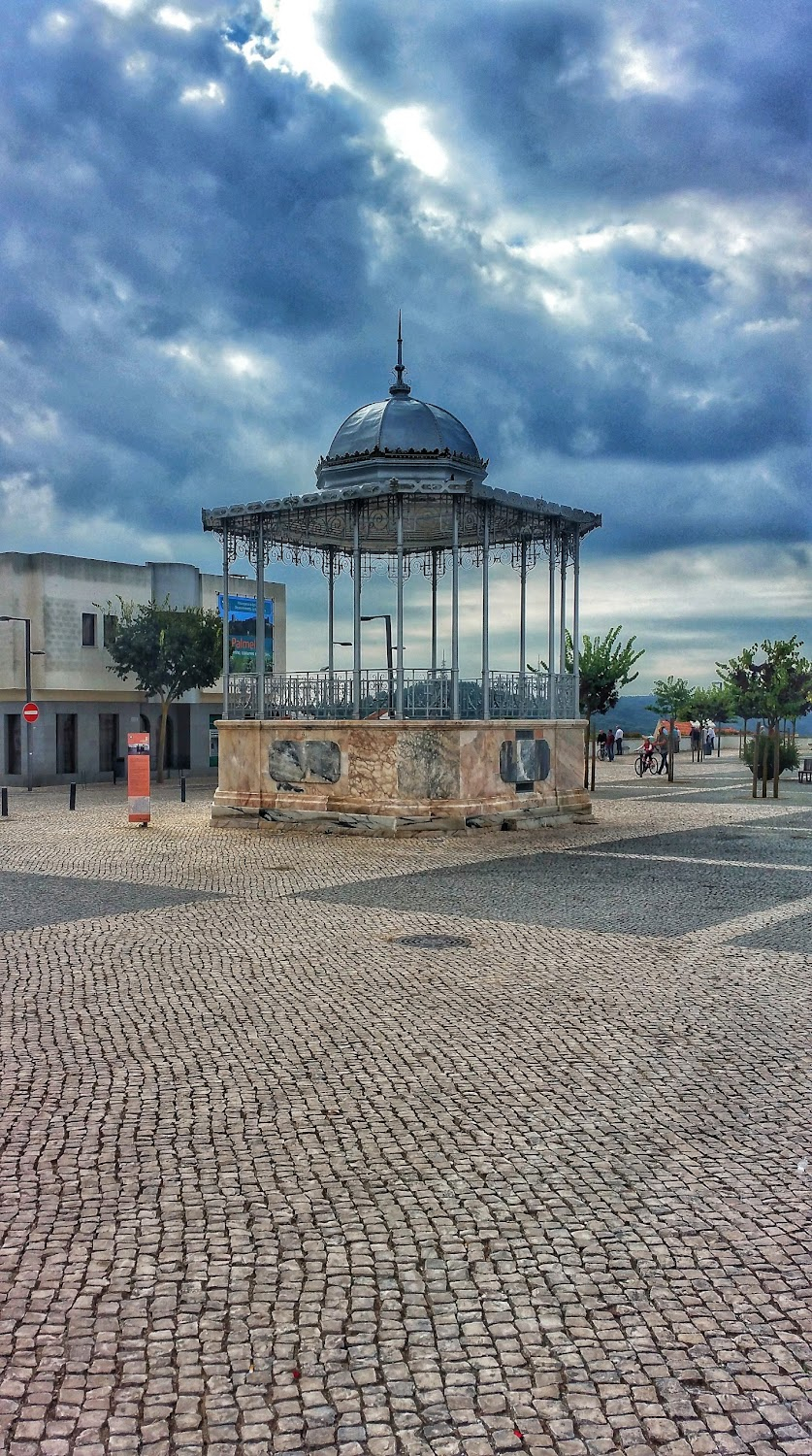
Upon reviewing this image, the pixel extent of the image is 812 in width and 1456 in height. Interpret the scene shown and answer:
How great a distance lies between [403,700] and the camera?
67.2ft

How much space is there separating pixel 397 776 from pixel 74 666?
22.1 meters

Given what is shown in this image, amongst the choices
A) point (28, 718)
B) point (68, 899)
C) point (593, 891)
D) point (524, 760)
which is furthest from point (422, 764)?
point (28, 718)

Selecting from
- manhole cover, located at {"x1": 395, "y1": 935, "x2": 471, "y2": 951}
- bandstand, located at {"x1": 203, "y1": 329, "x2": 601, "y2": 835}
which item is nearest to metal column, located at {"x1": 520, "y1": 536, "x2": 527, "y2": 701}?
bandstand, located at {"x1": 203, "y1": 329, "x2": 601, "y2": 835}

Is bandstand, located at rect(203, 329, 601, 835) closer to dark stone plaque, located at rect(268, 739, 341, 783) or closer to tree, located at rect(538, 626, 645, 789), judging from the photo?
dark stone plaque, located at rect(268, 739, 341, 783)

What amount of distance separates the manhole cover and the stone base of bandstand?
9.08 m

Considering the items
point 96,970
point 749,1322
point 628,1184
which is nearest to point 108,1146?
point 628,1184

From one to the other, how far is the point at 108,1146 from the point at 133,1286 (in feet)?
4.79

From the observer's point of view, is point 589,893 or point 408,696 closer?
point 589,893

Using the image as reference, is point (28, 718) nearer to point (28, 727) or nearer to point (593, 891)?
point (28, 727)

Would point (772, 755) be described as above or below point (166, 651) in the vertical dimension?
below

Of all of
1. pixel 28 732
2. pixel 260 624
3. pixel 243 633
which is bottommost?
pixel 28 732

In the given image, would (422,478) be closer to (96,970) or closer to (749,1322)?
(96,970)

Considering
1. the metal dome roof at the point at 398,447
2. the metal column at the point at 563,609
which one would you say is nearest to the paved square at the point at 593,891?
the metal column at the point at 563,609

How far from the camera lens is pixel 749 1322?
396 cm
